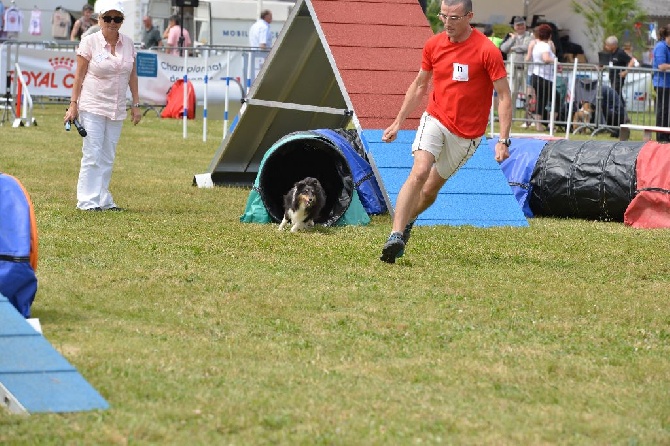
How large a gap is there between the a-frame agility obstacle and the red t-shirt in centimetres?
209

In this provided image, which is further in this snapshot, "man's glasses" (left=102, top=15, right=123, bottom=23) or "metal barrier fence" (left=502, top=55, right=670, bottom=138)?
"metal barrier fence" (left=502, top=55, right=670, bottom=138)

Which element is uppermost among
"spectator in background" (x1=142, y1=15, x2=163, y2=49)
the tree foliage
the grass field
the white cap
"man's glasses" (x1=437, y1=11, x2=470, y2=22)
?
the tree foliage

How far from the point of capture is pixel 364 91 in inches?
436

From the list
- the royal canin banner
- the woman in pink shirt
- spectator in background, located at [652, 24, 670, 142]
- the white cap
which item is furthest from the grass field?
the royal canin banner

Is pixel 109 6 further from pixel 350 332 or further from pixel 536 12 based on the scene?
pixel 536 12

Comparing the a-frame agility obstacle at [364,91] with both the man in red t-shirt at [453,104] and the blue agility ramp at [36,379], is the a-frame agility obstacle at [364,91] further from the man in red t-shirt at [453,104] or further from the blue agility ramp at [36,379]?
the blue agility ramp at [36,379]

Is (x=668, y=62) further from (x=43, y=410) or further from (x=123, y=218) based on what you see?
(x=43, y=410)

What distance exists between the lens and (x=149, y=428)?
4.33 m

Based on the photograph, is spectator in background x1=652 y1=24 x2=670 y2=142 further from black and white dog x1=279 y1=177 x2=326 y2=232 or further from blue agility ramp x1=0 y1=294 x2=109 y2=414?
blue agility ramp x1=0 y1=294 x2=109 y2=414

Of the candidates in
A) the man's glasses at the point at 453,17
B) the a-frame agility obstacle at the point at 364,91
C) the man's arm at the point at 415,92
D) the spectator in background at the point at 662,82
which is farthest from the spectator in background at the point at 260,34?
the man's glasses at the point at 453,17

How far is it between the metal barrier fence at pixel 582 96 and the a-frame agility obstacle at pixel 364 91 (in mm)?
9171

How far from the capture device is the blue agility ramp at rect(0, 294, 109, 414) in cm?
446

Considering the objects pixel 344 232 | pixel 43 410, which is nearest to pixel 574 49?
pixel 344 232

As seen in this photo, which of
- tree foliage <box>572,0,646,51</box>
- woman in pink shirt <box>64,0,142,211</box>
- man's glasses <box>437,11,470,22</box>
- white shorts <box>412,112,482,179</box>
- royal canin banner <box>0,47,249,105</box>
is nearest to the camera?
man's glasses <box>437,11,470,22</box>
